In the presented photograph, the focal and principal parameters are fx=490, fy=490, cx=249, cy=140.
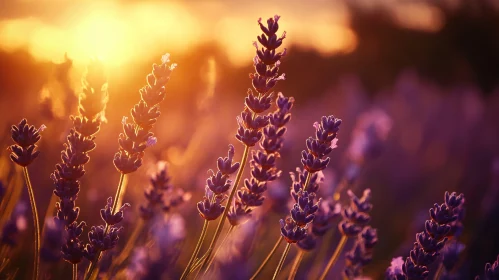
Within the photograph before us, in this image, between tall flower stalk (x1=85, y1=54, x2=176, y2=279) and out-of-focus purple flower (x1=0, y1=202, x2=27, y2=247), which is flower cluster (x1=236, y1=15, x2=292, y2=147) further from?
out-of-focus purple flower (x1=0, y1=202, x2=27, y2=247)

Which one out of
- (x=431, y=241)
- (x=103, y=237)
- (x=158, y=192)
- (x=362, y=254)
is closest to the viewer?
(x=103, y=237)

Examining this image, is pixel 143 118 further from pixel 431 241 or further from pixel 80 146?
pixel 431 241

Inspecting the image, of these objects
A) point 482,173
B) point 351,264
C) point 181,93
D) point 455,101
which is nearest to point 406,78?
point 455,101

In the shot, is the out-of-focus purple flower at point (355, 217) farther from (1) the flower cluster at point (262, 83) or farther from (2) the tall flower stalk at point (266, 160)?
(1) the flower cluster at point (262, 83)

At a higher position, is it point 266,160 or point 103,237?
point 266,160

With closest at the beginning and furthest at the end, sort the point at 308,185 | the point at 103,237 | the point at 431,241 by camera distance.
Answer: the point at 103,237 → the point at 431,241 → the point at 308,185

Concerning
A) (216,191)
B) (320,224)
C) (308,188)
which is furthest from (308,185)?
(320,224)
